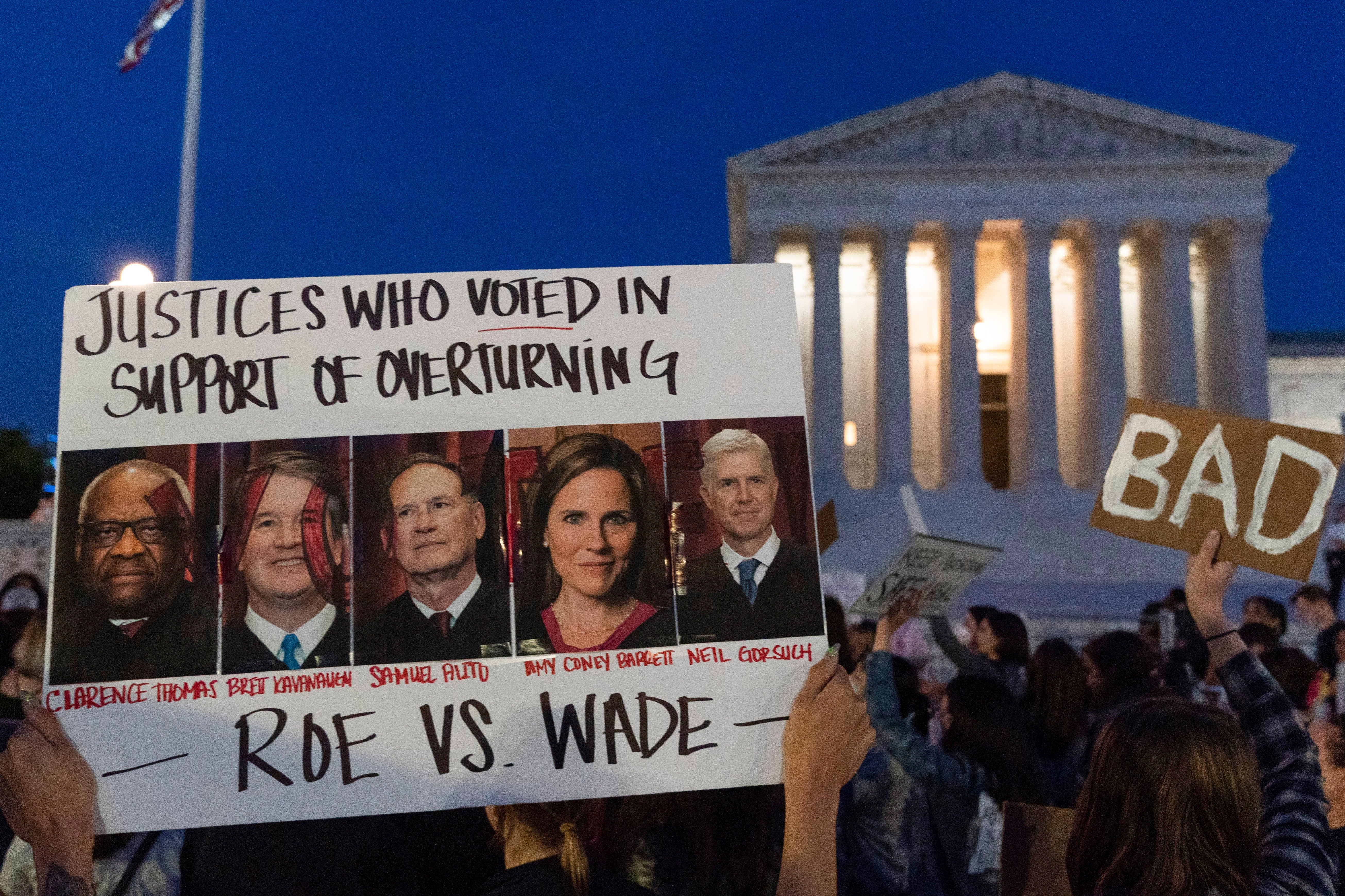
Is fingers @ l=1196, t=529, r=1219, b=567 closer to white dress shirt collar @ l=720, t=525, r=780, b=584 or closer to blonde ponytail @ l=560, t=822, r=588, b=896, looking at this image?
white dress shirt collar @ l=720, t=525, r=780, b=584

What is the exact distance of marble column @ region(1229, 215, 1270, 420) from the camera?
132 ft

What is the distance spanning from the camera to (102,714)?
3.01 metres

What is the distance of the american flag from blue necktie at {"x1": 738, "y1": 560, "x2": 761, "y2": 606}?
743 inches

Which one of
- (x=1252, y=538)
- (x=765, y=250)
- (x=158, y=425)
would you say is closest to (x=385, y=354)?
(x=158, y=425)

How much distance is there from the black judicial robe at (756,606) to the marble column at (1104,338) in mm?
39629

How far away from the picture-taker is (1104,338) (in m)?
40.8

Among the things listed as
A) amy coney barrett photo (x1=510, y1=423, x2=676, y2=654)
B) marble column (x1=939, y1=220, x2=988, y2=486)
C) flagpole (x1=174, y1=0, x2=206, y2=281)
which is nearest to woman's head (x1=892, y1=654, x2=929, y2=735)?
amy coney barrett photo (x1=510, y1=423, x2=676, y2=654)

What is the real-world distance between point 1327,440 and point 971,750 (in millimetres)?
2272

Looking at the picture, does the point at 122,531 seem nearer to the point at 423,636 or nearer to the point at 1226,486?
the point at 423,636

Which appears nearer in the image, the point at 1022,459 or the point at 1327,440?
the point at 1327,440

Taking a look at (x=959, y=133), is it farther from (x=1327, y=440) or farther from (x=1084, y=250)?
(x=1327, y=440)

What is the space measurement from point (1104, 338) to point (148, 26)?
33.2 metres

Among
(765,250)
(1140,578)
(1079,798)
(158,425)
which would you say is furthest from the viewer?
(765,250)

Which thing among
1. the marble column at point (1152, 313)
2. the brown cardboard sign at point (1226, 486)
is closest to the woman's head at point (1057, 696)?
the brown cardboard sign at point (1226, 486)
